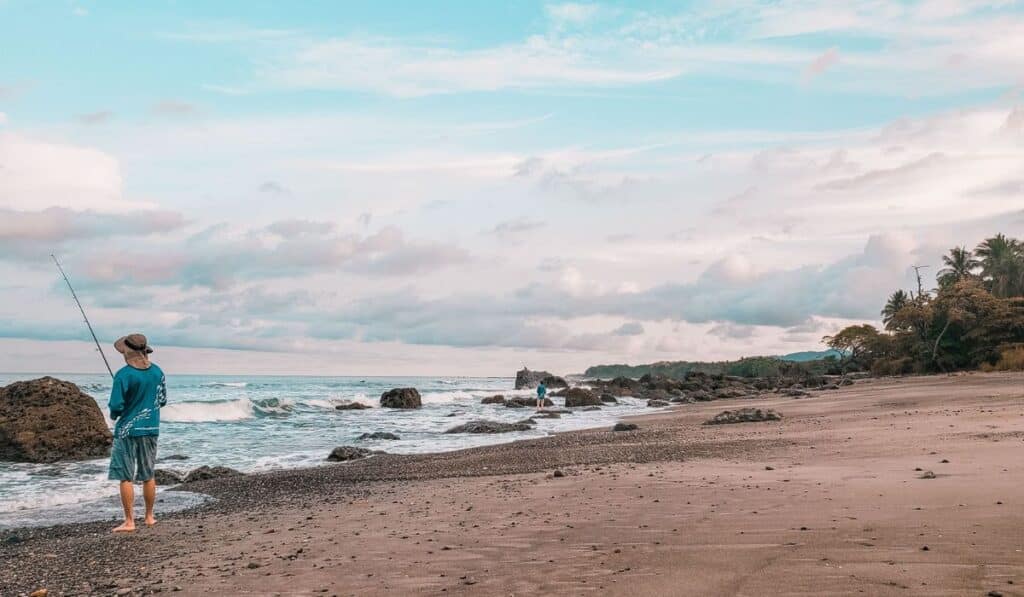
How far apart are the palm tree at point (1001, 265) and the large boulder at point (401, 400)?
5021 cm

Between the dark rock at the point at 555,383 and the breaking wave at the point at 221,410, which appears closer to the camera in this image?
the breaking wave at the point at 221,410

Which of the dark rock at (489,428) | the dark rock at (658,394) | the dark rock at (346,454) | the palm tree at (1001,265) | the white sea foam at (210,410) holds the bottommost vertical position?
the dark rock at (658,394)

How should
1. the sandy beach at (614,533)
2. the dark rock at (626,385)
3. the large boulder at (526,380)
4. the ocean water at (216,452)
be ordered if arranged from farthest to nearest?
the large boulder at (526,380) < the dark rock at (626,385) < the ocean water at (216,452) < the sandy beach at (614,533)

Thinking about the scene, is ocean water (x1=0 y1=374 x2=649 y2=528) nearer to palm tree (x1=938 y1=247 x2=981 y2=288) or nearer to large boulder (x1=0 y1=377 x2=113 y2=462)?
large boulder (x1=0 y1=377 x2=113 y2=462)

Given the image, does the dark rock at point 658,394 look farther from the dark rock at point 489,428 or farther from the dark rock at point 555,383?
the dark rock at point 489,428

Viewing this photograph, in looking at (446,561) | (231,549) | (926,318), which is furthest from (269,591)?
(926,318)

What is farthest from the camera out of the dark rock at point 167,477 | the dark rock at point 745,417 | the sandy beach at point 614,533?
the dark rock at point 745,417

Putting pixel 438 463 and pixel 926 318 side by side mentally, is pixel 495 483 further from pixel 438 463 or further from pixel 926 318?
pixel 926 318

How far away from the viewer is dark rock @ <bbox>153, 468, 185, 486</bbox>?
14.3m

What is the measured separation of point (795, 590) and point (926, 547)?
4.28 ft

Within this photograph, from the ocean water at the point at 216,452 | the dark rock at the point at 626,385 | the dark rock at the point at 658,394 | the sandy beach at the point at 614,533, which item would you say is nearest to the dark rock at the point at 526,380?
the dark rock at the point at 626,385

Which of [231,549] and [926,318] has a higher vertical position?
[926,318]

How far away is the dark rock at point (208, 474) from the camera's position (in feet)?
47.6

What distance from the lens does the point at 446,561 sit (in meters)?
5.96
